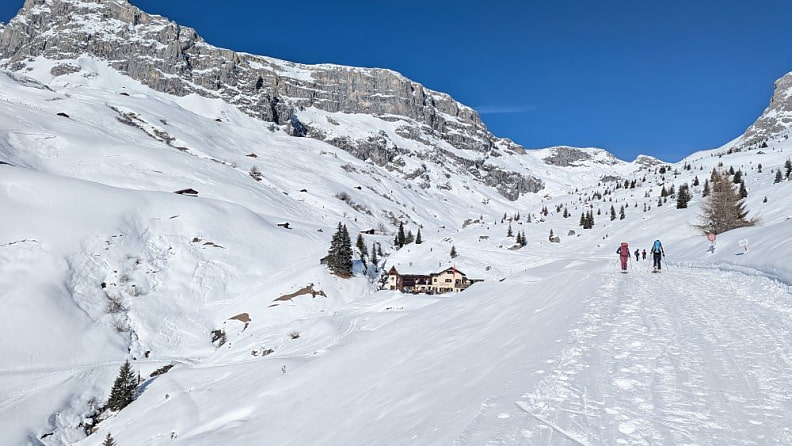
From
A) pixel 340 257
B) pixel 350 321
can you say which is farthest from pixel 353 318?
pixel 340 257

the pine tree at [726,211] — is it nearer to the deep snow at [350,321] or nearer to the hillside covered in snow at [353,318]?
the hillside covered in snow at [353,318]

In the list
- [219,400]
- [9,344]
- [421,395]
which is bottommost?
[9,344]

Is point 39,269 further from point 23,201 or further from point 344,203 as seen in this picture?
point 344,203

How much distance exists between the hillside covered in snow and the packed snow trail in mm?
37

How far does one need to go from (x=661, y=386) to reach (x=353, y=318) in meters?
30.9

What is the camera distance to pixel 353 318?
119ft

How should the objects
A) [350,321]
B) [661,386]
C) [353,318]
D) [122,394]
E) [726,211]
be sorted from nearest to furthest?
[661,386], [122,394], [350,321], [353,318], [726,211]

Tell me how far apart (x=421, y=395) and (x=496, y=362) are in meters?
1.71

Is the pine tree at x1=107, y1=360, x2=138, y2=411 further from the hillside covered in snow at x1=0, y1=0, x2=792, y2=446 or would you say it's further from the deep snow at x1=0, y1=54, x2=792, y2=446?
the deep snow at x1=0, y1=54, x2=792, y2=446

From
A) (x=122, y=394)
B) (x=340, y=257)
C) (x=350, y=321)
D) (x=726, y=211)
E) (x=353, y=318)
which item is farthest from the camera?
(x=340, y=257)

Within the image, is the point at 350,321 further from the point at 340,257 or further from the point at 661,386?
the point at 661,386

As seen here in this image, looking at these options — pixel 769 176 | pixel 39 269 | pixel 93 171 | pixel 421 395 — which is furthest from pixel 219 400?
pixel 93 171

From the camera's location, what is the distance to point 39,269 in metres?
46.2

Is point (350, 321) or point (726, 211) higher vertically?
point (726, 211)
